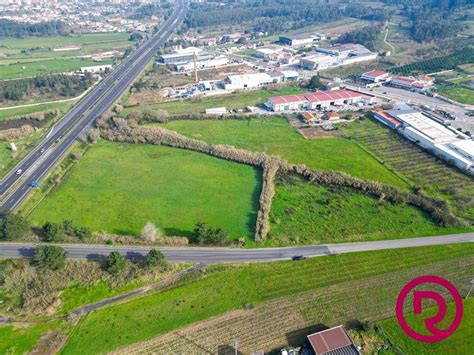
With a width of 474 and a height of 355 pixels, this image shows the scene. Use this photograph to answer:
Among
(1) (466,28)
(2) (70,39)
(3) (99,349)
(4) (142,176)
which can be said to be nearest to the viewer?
(3) (99,349)

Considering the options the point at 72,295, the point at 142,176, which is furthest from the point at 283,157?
the point at 72,295

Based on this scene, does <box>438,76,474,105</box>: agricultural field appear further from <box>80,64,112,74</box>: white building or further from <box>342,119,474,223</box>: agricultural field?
<box>80,64,112,74</box>: white building

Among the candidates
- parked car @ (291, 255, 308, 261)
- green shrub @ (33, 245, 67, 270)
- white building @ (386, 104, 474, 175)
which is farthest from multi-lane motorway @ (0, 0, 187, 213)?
white building @ (386, 104, 474, 175)

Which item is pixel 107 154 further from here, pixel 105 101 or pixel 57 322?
pixel 57 322

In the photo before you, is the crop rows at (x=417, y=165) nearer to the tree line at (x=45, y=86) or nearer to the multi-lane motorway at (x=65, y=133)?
the multi-lane motorway at (x=65, y=133)

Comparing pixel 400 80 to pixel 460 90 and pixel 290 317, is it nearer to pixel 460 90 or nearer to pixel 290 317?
pixel 460 90

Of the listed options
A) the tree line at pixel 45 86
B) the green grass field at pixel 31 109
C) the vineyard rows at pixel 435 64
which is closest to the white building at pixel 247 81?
the vineyard rows at pixel 435 64
